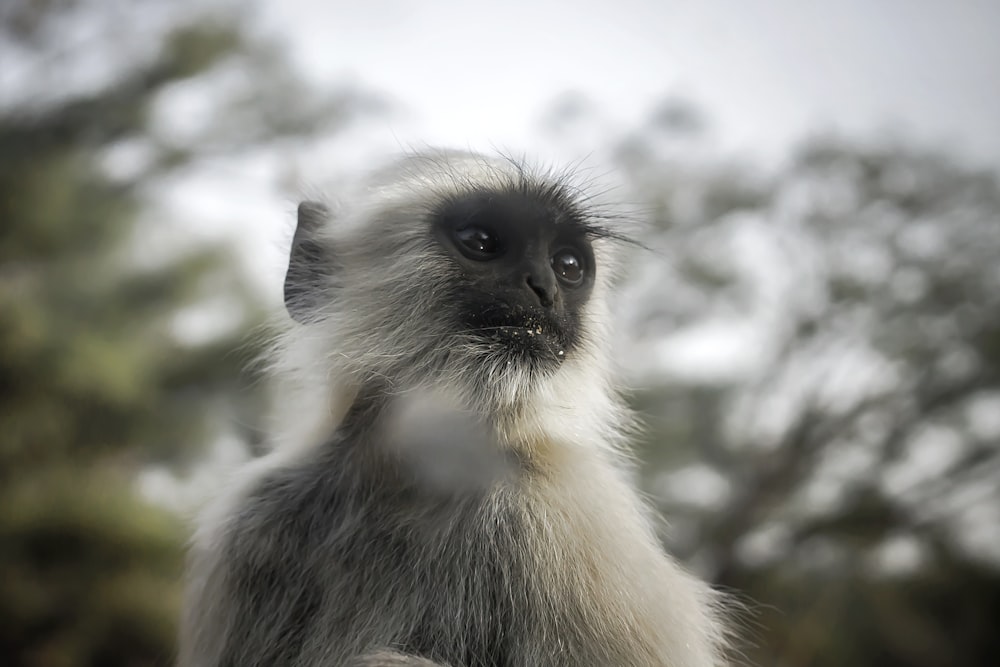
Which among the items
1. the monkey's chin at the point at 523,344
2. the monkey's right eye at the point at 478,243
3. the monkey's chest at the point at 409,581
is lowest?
the monkey's chest at the point at 409,581

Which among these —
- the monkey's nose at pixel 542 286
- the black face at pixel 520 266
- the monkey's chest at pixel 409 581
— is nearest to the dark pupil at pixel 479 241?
the black face at pixel 520 266

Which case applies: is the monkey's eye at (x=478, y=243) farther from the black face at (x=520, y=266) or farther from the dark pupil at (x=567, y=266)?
the dark pupil at (x=567, y=266)

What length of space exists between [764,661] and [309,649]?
8.83 ft

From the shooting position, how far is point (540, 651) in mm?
1469

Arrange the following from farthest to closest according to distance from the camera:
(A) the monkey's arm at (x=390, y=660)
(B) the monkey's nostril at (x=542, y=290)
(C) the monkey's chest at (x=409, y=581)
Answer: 1. (B) the monkey's nostril at (x=542, y=290)
2. (C) the monkey's chest at (x=409, y=581)
3. (A) the monkey's arm at (x=390, y=660)

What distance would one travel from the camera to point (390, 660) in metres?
1.35

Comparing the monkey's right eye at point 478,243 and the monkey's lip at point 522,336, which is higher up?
the monkey's right eye at point 478,243

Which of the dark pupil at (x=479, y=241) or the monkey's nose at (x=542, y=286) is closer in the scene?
the monkey's nose at (x=542, y=286)

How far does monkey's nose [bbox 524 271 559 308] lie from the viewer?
171 cm

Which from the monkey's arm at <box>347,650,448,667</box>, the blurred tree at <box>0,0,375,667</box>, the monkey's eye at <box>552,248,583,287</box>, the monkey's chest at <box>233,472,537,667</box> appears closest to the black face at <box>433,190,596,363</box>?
the monkey's eye at <box>552,248,583,287</box>

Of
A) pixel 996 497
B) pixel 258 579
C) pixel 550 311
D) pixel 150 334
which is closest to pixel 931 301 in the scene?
pixel 996 497

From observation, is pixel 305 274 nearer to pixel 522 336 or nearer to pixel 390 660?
pixel 522 336

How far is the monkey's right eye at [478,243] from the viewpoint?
181cm

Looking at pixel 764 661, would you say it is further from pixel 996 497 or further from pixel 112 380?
pixel 112 380
